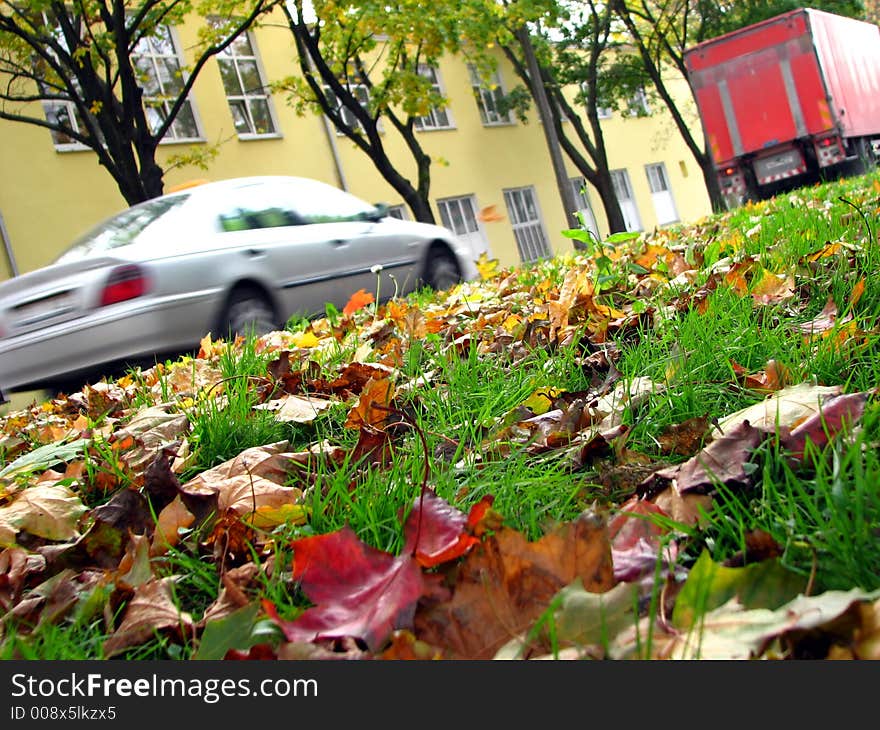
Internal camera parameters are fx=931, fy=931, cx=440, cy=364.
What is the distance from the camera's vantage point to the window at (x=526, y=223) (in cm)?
2623

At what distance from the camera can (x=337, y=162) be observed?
20812mm

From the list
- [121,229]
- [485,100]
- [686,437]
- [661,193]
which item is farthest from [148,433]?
[661,193]

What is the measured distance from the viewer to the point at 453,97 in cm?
2483

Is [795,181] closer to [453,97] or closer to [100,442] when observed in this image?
[453,97]

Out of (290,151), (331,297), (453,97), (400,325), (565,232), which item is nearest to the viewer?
(565,232)

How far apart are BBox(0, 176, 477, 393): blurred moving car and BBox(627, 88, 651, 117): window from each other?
20901mm

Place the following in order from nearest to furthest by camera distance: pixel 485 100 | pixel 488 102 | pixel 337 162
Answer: pixel 337 162, pixel 485 100, pixel 488 102

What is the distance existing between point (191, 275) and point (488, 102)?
2124 cm

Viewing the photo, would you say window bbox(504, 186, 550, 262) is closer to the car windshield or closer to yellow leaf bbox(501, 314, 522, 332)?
the car windshield

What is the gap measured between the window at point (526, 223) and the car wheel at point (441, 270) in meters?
16.7

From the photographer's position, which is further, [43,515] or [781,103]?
[781,103]

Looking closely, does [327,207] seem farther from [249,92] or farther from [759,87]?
[759,87]

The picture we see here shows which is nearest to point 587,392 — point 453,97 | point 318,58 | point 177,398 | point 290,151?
point 177,398

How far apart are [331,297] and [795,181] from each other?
17.0m
